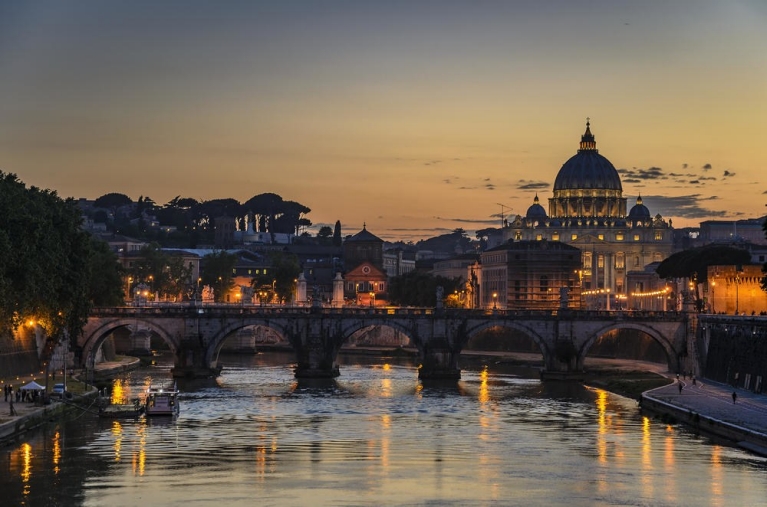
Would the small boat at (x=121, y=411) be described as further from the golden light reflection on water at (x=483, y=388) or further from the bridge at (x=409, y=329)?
the bridge at (x=409, y=329)

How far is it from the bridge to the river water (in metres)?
19.9

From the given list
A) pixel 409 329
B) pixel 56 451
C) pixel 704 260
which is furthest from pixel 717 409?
pixel 704 260

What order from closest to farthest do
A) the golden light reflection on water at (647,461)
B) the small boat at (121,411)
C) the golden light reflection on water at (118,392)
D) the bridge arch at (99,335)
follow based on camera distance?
the golden light reflection on water at (647,461) → the small boat at (121,411) → the golden light reflection on water at (118,392) → the bridge arch at (99,335)

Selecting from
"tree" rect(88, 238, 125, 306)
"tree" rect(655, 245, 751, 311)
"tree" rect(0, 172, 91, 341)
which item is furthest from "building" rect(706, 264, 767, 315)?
"tree" rect(0, 172, 91, 341)

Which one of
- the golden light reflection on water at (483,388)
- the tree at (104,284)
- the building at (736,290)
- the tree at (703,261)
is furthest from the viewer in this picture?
the tree at (703,261)

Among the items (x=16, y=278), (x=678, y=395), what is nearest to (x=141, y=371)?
(x=16, y=278)

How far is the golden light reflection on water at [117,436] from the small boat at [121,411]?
1788 mm

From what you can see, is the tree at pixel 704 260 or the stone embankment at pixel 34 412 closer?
the stone embankment at pixel 34 412

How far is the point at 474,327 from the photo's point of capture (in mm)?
127500

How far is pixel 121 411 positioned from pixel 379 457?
2263 centimetres

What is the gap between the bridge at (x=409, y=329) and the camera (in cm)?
12544

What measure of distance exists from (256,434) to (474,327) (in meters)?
47.8

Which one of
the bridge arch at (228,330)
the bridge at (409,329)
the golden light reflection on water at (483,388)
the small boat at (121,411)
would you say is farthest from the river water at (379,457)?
the bridge arch at (228,330)

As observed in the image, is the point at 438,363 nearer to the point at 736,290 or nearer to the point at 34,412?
the point at 736,290
